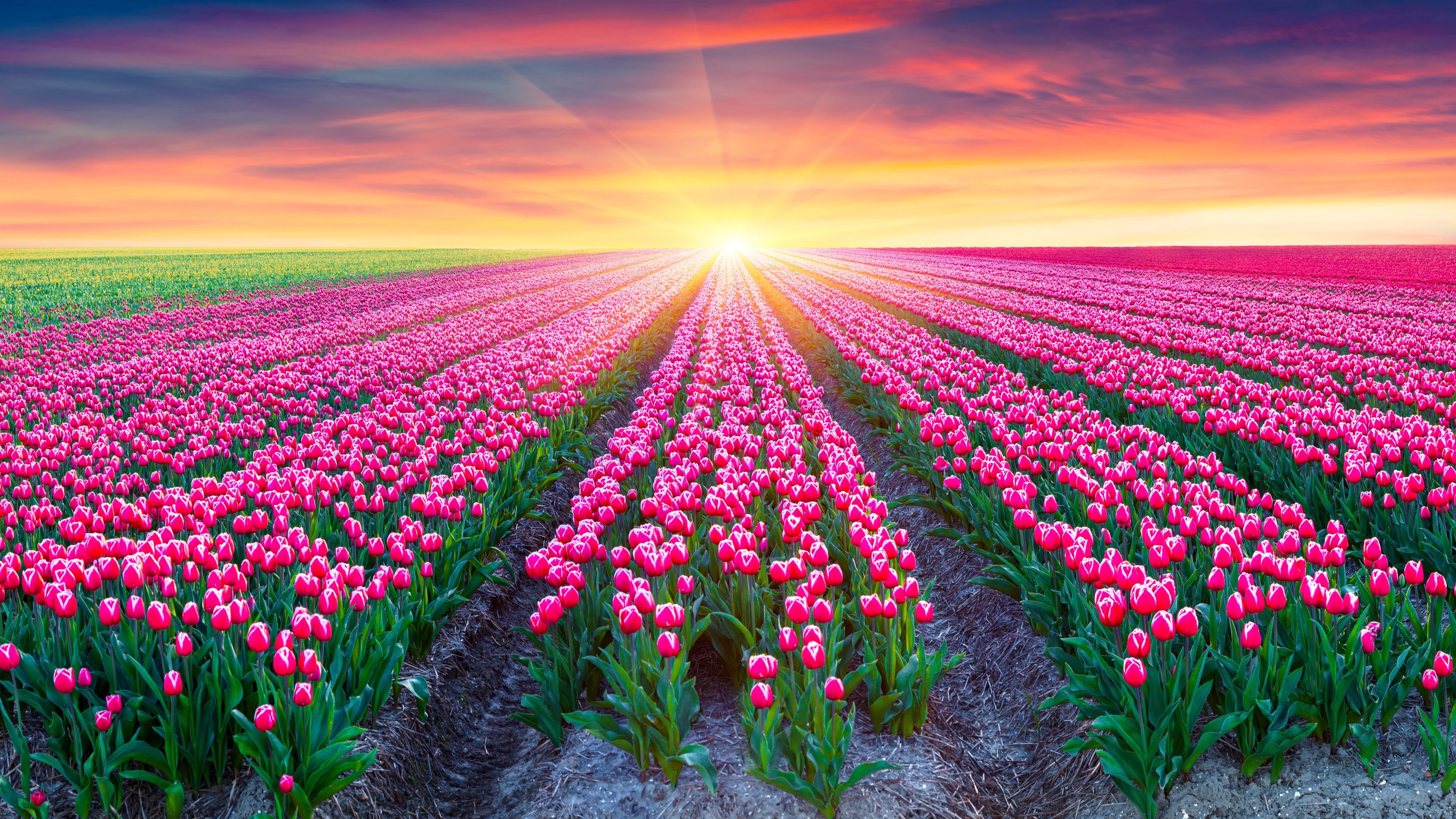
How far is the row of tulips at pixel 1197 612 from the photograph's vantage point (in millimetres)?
3883

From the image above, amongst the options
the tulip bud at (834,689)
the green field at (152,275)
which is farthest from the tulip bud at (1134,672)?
the green field at (152,275)

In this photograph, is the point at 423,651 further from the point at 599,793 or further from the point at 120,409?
the point at 120,409

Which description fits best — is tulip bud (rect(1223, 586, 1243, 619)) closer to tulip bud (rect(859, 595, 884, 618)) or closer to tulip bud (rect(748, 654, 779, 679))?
tulip bud (rect(859, 595, 884, 618))

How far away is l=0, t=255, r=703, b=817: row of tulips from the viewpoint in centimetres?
375

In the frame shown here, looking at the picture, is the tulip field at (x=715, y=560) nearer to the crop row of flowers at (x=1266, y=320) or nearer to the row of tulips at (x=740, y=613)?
the row of tulips at (x=740, y=613)

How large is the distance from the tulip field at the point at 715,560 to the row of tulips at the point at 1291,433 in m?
0.05

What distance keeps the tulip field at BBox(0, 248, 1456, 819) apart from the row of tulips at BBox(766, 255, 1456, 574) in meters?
0.05

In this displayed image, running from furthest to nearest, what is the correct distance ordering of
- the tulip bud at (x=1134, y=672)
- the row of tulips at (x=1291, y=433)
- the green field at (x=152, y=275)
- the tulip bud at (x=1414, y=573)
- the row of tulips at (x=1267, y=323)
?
the green field at (x=152, y=275), the row of tulips at (x=1267, y=323), the row of tulips at (x=1291, y=433), the tulip bud at (x=1414, y=573), the tulip bud at (x=1134, y=672)

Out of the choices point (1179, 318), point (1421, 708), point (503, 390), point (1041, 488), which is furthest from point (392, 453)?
point (1179, 318)

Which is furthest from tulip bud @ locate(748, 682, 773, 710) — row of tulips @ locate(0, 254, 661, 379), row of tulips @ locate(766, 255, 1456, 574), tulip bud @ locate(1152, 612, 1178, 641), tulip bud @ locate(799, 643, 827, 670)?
row of tulips @ locate(0, 254, 661, 379)

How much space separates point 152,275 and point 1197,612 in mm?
62477

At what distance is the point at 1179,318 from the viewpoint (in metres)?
23.4

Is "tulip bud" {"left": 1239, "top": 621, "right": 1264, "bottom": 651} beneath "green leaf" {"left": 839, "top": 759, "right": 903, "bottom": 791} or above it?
above

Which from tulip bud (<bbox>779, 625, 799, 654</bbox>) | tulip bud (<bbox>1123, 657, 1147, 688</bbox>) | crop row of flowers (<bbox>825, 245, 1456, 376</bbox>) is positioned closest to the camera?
tulip bud (<bbox>1123, 657, 1147, 688</bbox>)
